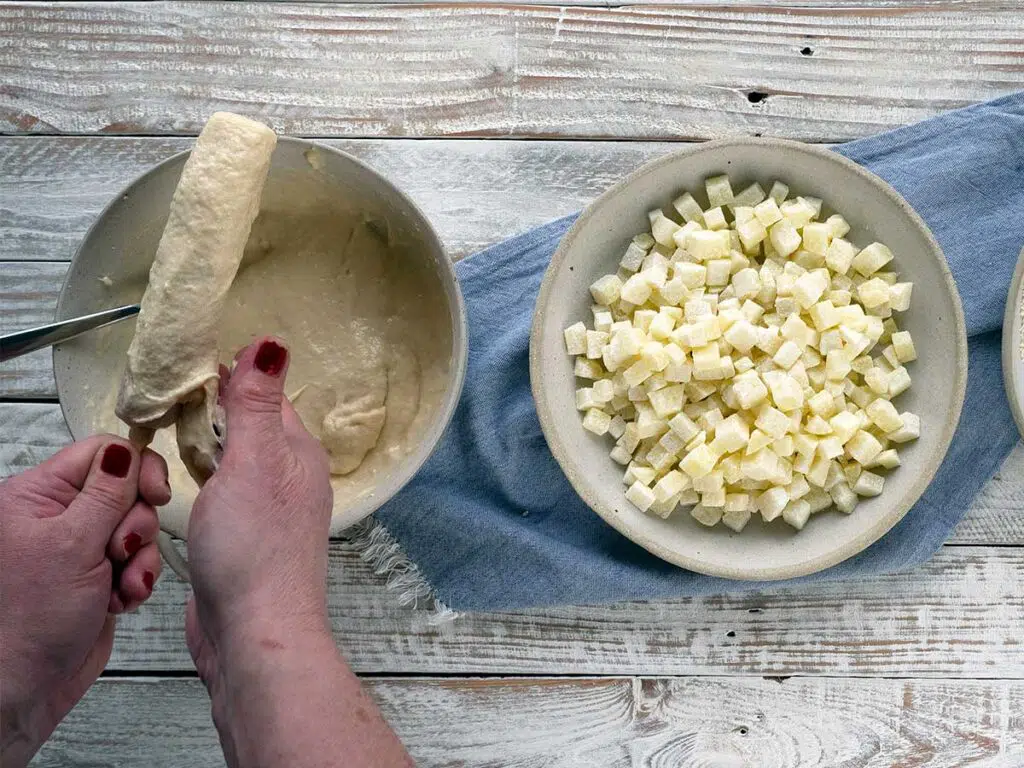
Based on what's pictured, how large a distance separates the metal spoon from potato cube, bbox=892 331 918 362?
1135mm

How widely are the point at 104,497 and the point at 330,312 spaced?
0.44 m

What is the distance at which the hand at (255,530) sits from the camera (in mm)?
1057

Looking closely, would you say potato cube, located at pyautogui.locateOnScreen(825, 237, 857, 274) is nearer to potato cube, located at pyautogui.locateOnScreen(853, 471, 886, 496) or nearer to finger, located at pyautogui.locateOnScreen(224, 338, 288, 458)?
potato cube, located at pyautogui.locateOnScreen(853, 471, 886, 496)

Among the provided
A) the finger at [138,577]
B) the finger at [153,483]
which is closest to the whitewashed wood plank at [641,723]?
the finger at [138,577]

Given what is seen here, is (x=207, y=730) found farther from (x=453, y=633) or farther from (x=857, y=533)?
(x=857, y=533)

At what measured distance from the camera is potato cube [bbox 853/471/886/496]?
4.50 feet

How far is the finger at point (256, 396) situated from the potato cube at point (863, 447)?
33.0 inches

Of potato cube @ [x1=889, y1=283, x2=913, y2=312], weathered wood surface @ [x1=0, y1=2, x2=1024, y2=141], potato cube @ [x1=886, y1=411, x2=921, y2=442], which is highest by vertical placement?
weathered wood surface @ [x1=0, y1=2, x2=1024, y2=141]

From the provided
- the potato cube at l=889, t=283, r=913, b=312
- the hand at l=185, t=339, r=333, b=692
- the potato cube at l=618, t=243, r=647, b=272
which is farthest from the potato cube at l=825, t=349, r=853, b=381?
the hand at l=185, t=339, r=333, b=692

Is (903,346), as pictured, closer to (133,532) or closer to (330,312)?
(330,312)

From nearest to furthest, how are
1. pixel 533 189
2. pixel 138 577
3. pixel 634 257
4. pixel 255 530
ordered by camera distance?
pixel 255 530, pixel 138 577, pixel 634 257, pixel 533 189

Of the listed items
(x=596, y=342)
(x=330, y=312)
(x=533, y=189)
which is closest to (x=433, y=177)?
(x=533, y=189)

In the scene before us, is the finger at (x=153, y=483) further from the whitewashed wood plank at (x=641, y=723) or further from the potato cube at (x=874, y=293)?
the potato cube at (x=874, y=293)

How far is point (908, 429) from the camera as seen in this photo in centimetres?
136
